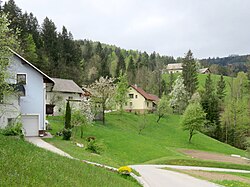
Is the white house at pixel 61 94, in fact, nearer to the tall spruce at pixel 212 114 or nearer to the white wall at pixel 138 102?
the white wall at pixel 138 102

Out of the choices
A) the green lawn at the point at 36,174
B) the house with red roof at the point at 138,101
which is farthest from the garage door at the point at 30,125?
the house with red roof at the point at 138,101

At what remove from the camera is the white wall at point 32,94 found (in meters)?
29.7

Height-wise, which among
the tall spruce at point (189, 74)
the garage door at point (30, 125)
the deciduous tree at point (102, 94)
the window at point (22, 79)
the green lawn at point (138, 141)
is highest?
the tall spruce at point (189, 74)

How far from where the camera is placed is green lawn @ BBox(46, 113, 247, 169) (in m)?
27.2

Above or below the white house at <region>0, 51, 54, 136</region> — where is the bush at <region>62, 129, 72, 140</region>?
below

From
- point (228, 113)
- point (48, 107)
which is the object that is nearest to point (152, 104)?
point (228, 113)

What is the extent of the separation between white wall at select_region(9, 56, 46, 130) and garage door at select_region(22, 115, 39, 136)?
0.41 m

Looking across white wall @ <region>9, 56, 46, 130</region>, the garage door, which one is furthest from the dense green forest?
the garage door

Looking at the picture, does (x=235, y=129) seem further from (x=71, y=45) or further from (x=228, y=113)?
(x=71, y=45)

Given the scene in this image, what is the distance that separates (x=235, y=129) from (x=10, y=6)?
179 feet

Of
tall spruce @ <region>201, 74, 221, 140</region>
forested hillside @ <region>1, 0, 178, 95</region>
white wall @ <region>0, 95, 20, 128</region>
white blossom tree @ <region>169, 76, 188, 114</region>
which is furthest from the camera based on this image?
white blossom tree @ <region>169, 76, 188, 114</region>

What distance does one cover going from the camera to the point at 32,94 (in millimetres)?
30156

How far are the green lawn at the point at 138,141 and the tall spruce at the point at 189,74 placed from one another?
63.2 feet

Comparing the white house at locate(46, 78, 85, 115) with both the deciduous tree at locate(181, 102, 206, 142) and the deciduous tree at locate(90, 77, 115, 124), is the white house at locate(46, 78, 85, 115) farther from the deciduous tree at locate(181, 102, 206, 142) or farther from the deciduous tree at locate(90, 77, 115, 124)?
the deciduous tree at locate(181, 102, 206, 142)
